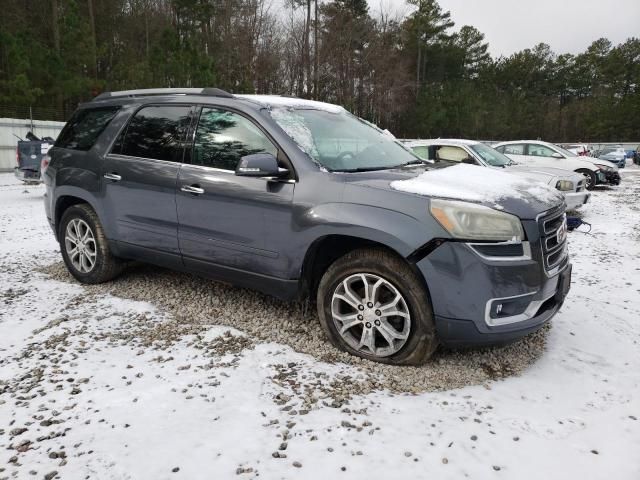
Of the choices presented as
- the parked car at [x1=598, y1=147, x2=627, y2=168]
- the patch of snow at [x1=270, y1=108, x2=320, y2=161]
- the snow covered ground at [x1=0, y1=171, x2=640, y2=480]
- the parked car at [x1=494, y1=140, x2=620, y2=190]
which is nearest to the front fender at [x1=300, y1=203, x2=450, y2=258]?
the patch of snow at [x1=270, y1=108, x2=320, y2=161]

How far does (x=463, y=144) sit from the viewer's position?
9422 mm

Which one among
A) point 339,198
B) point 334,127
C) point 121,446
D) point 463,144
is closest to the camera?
point 121,446

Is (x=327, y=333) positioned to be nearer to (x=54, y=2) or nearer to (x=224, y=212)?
(x=224, y=212)

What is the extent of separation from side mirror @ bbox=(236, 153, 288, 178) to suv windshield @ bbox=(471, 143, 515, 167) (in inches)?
271

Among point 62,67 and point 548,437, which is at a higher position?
point 62,67

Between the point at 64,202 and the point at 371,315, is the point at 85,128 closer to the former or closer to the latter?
the point at 64,202

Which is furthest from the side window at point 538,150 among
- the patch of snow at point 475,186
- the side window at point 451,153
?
the patch of snow at point 475,186

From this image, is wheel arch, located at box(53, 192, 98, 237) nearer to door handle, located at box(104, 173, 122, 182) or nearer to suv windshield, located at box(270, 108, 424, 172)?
door handle, located at box(104, 173, 122, 182)

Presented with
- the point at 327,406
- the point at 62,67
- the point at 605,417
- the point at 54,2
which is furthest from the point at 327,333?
the point at 54,2

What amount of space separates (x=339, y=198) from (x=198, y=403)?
1.49 m

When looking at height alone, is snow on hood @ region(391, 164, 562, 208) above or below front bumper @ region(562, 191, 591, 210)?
above

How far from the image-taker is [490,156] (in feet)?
31.5

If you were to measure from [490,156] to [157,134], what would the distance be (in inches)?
287

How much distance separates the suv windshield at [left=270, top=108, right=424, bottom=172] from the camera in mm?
3480
